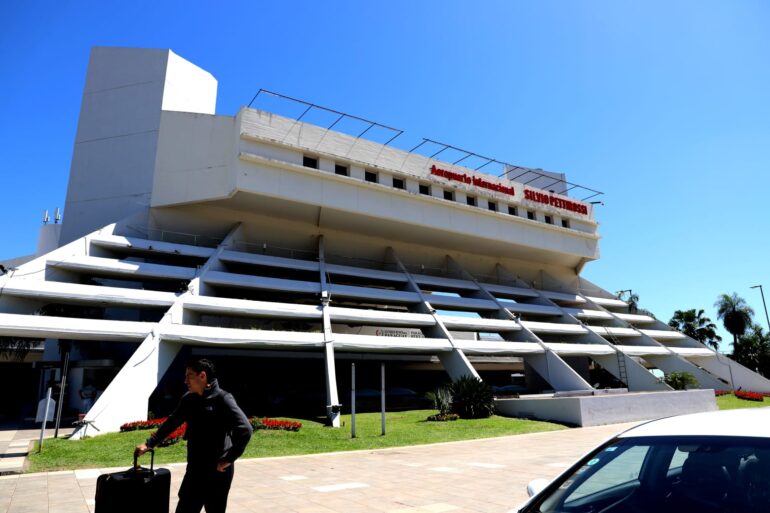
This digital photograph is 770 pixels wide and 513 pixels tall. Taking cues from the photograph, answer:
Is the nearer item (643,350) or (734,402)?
(734,402)

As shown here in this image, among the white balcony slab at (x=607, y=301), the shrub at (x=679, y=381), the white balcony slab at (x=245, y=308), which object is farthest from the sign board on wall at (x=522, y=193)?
the shrub at (x=679, y=381)

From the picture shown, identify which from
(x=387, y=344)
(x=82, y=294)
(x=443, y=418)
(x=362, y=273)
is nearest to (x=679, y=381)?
(x=443, y=418)

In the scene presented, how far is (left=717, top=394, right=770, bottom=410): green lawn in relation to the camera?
28520 millimetres

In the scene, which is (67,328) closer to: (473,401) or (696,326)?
(473,401)

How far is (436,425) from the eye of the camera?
18688mm

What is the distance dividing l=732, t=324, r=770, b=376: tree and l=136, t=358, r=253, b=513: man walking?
213 ft

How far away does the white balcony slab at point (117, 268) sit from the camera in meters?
21.0

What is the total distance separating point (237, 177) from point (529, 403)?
66.3ft

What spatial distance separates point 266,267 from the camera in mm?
30531

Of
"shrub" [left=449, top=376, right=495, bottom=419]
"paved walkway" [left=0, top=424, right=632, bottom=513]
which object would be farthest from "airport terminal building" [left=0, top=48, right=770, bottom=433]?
"paved walkway" [left=0, top=424, right=632, bottom=513]

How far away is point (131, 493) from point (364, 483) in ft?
18.8

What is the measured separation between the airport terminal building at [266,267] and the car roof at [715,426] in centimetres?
1670

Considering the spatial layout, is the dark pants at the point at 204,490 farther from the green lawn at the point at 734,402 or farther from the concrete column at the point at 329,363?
the green lawn at the point at 734,402

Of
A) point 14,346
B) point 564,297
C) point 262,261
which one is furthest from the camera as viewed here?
point 564,297
